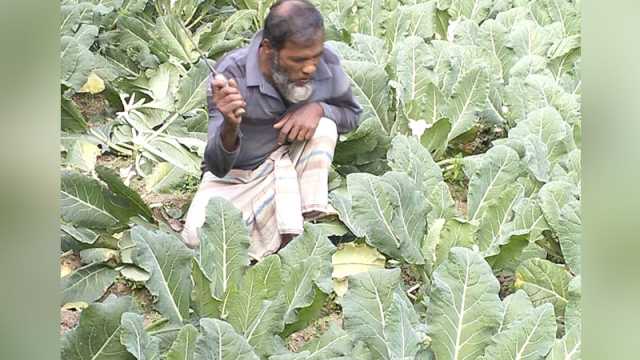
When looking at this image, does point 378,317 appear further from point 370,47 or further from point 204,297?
point 370,47

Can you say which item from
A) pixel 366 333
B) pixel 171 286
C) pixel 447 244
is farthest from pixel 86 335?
pixel 447 244

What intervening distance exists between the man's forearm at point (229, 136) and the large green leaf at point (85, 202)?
0.27 m

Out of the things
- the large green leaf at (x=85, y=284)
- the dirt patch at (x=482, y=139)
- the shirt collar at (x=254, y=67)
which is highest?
the shirt collar at (x=254, y=67)

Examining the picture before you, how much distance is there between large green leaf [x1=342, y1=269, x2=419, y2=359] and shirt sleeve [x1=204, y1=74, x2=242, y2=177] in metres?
0.33

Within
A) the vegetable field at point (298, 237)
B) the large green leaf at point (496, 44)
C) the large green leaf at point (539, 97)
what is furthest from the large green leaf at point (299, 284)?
the large green leaf at point (496, 44)

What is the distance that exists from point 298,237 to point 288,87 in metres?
0.30

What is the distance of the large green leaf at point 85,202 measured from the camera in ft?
6.95

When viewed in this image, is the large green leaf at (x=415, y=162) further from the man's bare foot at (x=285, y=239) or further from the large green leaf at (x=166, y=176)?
the large green leaf at (x=166, y=176)

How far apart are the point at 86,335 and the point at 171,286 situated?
19 cm

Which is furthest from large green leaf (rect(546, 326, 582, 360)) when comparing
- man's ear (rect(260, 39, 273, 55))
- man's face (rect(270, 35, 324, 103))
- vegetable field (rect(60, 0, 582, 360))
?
man's ear (rect(260, 39, 273, 55))

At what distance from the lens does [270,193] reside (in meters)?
2.14

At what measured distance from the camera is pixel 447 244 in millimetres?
2295

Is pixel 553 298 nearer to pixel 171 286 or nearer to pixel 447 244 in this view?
pixel 447 244

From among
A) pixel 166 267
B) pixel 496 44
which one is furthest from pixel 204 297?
pixel 496 44
